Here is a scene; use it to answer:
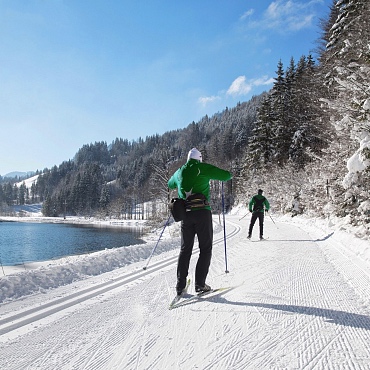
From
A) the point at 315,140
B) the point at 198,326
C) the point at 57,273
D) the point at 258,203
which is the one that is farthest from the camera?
the point at 315,140

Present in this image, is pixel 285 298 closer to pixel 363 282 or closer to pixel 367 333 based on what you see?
pixel 367 333

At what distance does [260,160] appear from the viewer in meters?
38.9

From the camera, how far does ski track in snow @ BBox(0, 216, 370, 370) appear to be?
2242 millimetres

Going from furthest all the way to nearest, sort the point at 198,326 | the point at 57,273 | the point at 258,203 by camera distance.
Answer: the point at 258,203 < the point at 57,273 < the point at 198,326

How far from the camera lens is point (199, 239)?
153 inches

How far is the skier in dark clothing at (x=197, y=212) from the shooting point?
382 centimetres

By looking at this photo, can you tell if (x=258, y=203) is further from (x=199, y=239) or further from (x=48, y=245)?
(x=48, y=245)

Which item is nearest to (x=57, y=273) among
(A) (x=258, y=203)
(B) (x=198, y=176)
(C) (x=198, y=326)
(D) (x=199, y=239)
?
(D) (x=199, y=239)

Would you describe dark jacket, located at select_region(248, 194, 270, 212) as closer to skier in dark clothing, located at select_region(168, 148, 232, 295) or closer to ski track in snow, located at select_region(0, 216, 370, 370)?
ski track in snow, located at select_region(0, 216, 370, 370)

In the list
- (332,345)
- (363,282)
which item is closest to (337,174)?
(363,282)

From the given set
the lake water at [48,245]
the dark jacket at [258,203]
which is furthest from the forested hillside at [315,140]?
the lake water at [48,245]

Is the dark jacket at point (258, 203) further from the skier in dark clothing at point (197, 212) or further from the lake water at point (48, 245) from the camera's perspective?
the lake water at point (48, 245)

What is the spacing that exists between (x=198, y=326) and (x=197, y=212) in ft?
4.61

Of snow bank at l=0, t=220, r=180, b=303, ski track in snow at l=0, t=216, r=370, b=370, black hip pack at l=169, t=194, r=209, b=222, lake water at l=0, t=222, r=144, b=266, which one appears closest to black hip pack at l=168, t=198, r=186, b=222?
black hip pack at l=169, t=194, r=209, b=222
